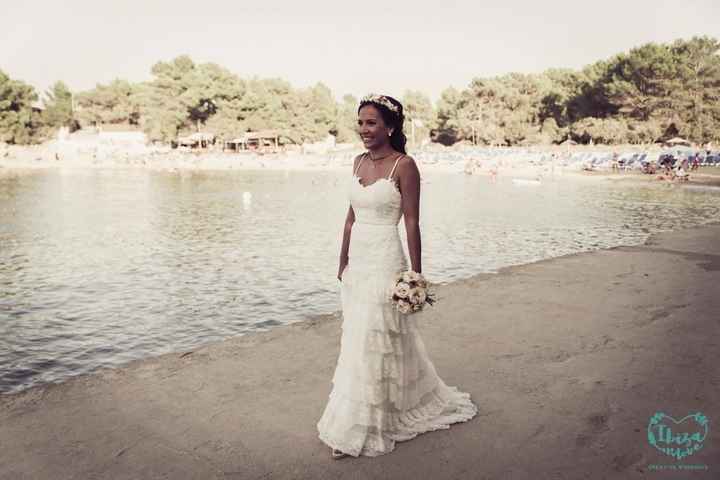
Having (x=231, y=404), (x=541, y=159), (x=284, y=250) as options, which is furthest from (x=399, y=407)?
(x=541, y=159)

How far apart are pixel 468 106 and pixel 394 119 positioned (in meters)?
86.3

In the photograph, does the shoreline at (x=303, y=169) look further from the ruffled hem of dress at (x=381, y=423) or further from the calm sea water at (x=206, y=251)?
the ruffled hem of dress at (x=381, y=423)

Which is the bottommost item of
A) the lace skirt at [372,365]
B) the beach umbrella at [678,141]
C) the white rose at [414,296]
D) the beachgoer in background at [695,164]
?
the lace skirt at [372,365]

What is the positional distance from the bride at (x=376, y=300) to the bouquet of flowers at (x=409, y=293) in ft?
0.25

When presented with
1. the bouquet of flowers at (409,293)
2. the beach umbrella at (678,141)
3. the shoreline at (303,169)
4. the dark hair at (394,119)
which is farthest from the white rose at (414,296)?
the beach umbrella at (678,141)

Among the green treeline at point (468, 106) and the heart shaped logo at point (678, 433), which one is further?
the green treeline at point (468, 106)

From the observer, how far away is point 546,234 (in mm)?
18625

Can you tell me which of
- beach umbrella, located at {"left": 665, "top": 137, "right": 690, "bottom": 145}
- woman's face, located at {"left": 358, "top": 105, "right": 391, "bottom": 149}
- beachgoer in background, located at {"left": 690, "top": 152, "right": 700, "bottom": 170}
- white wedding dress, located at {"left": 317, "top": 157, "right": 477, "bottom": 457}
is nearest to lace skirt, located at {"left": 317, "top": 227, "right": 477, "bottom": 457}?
white wedding dress, located at {"left": 317, "top": 157, "right": 477, "bottom": 457}

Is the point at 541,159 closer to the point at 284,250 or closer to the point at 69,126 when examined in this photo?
the point at 284,250

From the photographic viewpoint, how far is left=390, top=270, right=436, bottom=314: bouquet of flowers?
3371 mm

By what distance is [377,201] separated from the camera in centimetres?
343

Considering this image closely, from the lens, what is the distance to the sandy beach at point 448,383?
342 centimetres

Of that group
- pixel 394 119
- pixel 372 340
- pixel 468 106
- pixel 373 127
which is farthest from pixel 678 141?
pixel 372 340

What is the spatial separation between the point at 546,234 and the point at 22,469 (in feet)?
56.9
